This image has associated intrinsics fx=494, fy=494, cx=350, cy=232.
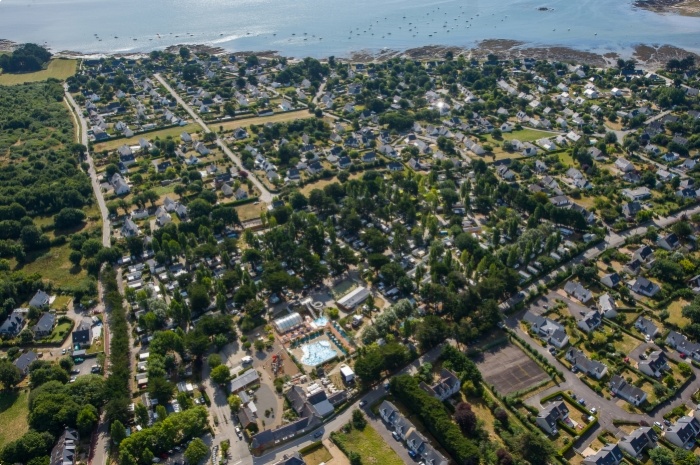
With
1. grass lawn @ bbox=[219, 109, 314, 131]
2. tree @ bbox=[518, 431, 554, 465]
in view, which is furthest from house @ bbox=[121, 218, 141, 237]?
tree @ bbox=[518, 431, 554, 465]

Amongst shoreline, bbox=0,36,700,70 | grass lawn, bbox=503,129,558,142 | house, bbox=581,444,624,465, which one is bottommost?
house, bbox=581,444,624,465

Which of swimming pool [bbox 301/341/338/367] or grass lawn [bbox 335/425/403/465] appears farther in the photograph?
swimming pool [bbox 301/341/338/367]

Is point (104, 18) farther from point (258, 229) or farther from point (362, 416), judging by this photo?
point (362, 416)

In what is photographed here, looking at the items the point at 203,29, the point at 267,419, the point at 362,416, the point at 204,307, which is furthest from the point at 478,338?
the point at 203,29

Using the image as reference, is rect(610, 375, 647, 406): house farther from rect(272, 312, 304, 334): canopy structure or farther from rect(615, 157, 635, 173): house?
rect(615, 157, 635, 173): house

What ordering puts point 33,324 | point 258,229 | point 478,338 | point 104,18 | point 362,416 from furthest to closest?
point 104,18, point 258,229, point 33,324, point 478,338, point 362,416

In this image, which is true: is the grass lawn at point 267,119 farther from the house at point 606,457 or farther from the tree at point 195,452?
the house at point 606,457

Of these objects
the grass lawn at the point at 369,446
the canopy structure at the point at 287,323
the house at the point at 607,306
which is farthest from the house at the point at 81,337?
the house at the point at 607,306
